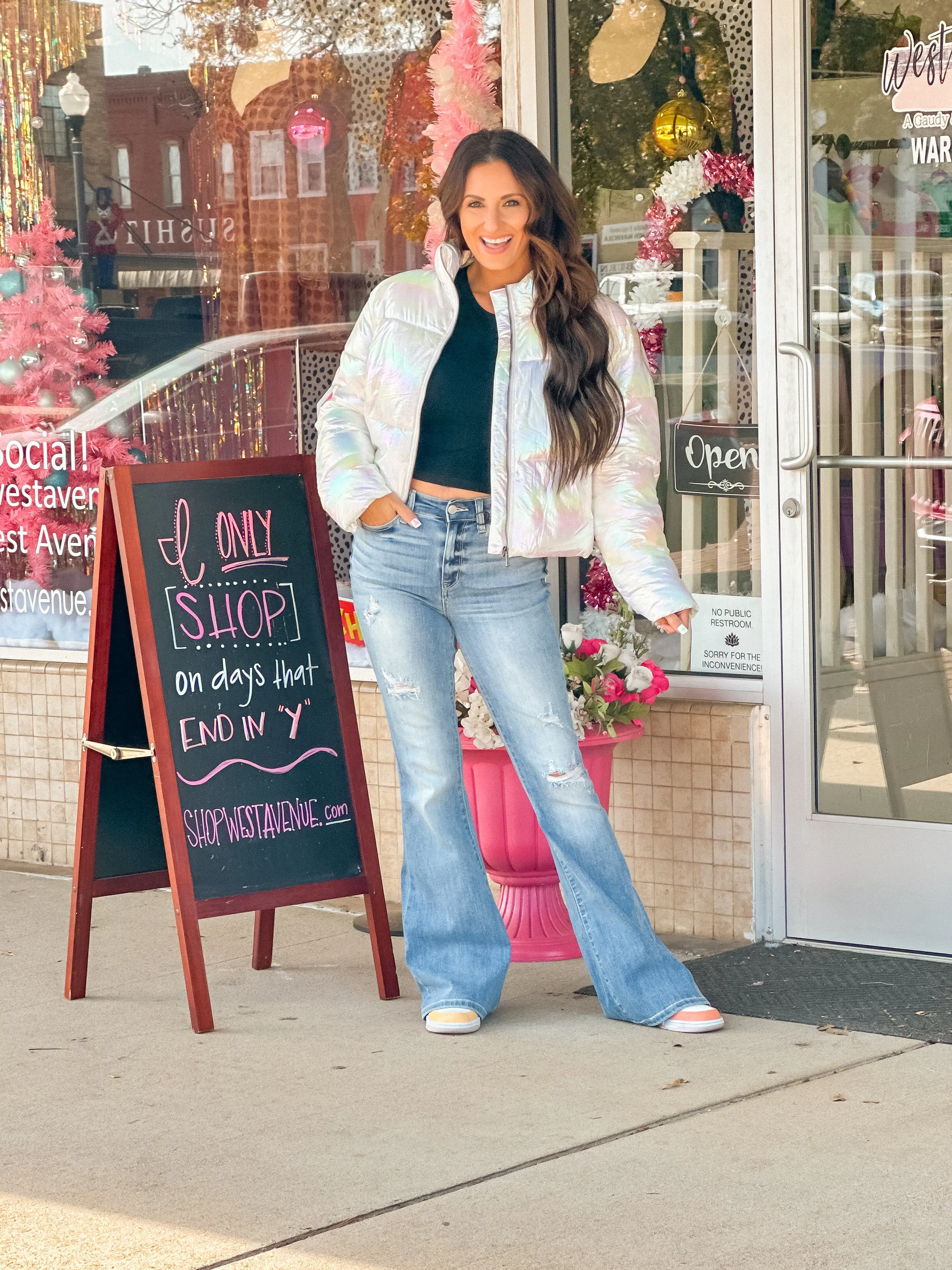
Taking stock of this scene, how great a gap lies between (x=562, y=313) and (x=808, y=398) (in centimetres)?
90

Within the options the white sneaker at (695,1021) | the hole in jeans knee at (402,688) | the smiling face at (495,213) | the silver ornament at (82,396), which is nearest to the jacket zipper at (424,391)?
the smiling face at (495,213)

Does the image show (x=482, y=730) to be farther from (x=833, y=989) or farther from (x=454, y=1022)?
(x=833, y=989)

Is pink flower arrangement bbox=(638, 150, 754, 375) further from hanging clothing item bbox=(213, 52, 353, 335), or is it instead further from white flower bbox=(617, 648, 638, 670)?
hanging clothing item bbox=(213, 52, 353, 335)

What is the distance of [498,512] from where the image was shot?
4.03 m

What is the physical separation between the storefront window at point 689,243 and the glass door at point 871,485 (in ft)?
0.61

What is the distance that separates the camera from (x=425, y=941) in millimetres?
4242

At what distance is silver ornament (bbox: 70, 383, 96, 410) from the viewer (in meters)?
6.11

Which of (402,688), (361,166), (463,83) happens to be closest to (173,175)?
(361,166)

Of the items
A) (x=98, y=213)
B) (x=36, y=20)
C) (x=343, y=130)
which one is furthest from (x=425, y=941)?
(x=36, y=20)

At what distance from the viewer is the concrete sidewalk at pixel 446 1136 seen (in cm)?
299

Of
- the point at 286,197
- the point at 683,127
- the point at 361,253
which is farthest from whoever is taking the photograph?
the point at 286,197

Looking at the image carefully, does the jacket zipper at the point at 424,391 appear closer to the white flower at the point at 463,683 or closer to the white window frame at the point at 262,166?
the white flower at the point at 463,683

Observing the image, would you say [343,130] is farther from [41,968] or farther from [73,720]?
[41,968]

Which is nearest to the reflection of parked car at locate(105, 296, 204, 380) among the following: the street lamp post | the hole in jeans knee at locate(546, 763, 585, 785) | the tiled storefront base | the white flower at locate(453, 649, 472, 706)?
the street lamp post
